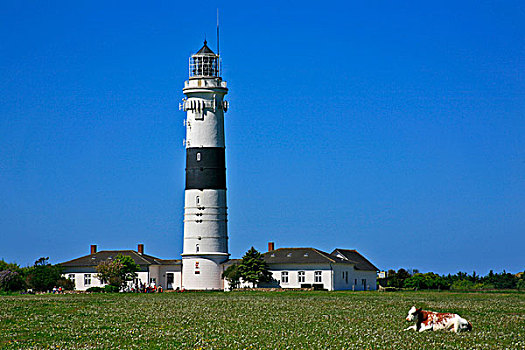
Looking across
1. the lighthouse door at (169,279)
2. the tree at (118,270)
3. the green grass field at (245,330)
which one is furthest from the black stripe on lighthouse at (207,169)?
the green grass field at (245,330)

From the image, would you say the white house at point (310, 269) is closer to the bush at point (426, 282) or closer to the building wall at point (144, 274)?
the bush at point (426, 282)

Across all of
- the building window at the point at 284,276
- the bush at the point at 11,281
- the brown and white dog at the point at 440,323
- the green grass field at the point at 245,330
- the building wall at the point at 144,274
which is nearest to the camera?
the green grass field at the point at 245,330

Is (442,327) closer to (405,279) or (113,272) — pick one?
(113,272)

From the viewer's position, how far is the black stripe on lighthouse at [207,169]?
70500 mm

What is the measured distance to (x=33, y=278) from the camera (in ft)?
242

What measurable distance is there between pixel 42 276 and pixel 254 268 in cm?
2026

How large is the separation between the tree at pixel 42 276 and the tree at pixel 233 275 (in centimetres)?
1689

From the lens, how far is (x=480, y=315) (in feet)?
91.6

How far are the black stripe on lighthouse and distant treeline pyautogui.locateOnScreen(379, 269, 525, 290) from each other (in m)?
26.3

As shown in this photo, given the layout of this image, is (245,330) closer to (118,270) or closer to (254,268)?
(254,268)

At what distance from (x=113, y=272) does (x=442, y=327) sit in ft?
205

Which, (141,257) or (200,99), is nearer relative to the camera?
(200,99)

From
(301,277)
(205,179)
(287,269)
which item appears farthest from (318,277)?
(205,179)

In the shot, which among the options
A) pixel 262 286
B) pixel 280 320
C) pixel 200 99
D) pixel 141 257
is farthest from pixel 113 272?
pixel 280 320
